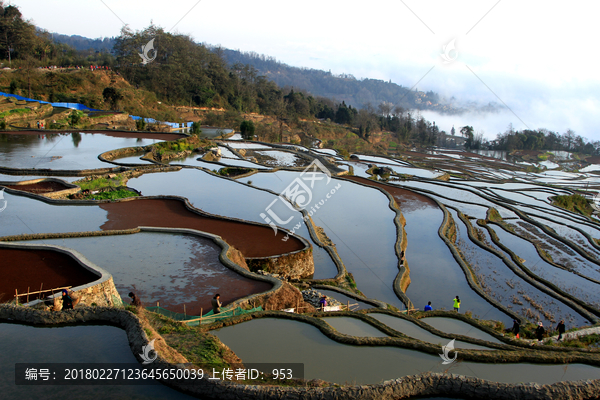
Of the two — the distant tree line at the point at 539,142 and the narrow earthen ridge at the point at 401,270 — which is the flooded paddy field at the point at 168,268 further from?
the distant tree line at the point at 539,142

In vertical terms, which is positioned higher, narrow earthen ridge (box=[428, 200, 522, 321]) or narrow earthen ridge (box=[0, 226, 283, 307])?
narrow earthen ridge (box=[0, 226, 283, 307])

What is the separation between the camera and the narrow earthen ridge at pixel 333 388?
5254 millimetres

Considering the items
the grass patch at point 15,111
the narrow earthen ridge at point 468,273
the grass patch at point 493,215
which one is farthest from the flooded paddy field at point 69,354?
the grass patch at point 15,111

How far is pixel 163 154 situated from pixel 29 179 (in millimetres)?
12549

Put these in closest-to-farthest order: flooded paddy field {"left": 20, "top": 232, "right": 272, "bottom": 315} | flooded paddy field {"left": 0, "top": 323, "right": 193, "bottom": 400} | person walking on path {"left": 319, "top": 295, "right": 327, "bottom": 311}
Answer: flooded paddy field {"left": 0, "top": 323, "right": 193, "bottom": 400}, flooded paddy field {"left": 20, "top": 232, "right": 272, "bottom": 315}, person walking on path {"left": 319, "top": 295, "right": 327, "bottom": 311}

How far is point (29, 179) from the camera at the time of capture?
2156 centimetres

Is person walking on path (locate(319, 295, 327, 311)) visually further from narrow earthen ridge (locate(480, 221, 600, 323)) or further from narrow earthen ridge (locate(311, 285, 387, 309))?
narrow earthen ridge (locate(480, 221, 600, 323))

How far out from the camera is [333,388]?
5289mm

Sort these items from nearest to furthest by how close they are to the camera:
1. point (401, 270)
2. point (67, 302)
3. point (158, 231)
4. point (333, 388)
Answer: point (333, 388) < point (67, 302) < point (158, 231) < point (401, 270)

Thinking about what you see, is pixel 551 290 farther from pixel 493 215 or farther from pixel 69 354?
pixel 69 354

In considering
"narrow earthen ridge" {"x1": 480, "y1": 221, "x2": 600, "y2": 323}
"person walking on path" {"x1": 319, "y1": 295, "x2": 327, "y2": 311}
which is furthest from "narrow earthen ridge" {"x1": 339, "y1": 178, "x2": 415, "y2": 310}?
"narrow earthen ridge" {"x1": 480, "y1": 221, "x2": 600, "y2": 323}

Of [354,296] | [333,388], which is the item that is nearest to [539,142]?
[354,296]

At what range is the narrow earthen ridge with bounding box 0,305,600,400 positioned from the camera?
17.2 feet

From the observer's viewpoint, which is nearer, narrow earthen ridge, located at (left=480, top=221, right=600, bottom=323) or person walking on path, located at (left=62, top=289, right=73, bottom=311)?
person walking on path, located at (left=62, top=289, right=73, bottom=311)
